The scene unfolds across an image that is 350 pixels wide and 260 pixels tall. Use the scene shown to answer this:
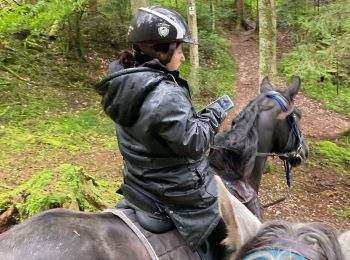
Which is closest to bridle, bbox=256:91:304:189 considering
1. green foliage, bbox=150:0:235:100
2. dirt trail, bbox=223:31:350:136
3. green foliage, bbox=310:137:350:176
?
green foliage, bbox=310:137:350:176

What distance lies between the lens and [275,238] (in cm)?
162

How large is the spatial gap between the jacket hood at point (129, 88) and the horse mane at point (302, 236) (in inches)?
41.5

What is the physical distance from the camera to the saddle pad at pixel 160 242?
242 centimetres

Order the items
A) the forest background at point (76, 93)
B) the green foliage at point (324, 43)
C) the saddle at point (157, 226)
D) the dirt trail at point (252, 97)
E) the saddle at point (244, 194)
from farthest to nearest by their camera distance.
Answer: the dirt trail at point (252, 97) → the green foliage at point (324, 43) → the forest background at point (76, 93) → the saddle at point (244, 194) → the saddle at point (157, 226)

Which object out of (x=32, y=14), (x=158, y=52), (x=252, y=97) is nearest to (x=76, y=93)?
(x=32, y=14)

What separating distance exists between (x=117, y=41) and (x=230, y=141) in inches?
481

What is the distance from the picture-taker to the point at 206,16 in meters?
19.1

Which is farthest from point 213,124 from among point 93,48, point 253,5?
point 253,5

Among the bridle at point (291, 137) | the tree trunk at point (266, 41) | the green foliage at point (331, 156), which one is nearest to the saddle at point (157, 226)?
the bridle at point (291, 137)

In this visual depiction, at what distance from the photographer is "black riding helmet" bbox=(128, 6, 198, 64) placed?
8.27ft

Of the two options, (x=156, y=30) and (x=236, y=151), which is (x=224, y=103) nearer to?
(x=156, y=30)

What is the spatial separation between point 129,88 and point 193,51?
11225 millimetres

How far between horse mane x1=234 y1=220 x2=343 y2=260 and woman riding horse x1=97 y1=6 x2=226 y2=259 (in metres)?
0.82

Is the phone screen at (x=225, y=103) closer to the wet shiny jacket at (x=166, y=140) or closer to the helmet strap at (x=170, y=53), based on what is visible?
the wet shiny jacket at (x=166, y=140)
